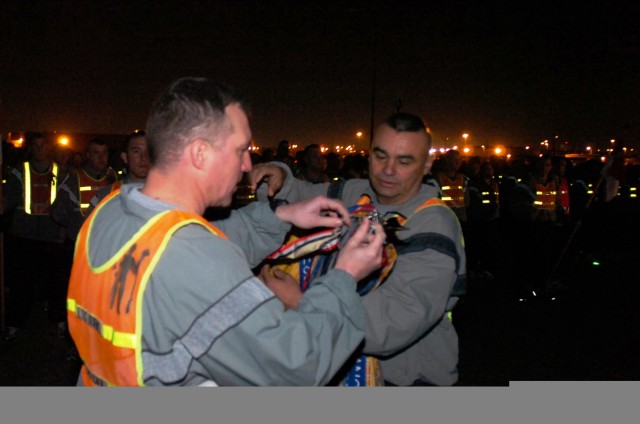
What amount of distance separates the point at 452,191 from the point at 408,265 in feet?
24.5

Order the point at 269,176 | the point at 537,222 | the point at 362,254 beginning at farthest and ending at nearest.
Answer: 1. the point at 537,222
2. the point at 269,176
3. the point at 362,254

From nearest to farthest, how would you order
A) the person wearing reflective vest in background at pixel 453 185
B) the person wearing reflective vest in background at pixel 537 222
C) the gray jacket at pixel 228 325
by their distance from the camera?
the gray jacket at pixel 228 325 → the person wearing reflective vest in background at pixel 537 222 → the person wearing reflective vest in background at pixel 453 185

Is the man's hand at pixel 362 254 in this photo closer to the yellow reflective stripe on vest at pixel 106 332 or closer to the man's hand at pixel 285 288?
the man's hand at pixel 285 288

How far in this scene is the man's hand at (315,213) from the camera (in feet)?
7.25

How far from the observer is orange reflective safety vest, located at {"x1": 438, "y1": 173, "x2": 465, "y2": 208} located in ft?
30.9

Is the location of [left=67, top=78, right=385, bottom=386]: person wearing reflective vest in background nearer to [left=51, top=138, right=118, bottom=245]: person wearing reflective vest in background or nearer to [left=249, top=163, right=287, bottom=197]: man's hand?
[left=249, top=163, right=287, bottom=197]: man's hand

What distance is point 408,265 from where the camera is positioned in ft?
7.39

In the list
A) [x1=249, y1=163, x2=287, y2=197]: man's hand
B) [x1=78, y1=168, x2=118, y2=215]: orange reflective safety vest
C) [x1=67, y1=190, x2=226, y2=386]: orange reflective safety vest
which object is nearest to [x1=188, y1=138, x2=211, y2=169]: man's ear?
[x1=67, y1=190, x2=226, y2=386]: orange reflective safety vest

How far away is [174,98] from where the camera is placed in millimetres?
1690

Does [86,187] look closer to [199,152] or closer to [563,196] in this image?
[199,152]

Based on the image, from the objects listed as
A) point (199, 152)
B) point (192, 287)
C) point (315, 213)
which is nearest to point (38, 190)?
point (315, 213)

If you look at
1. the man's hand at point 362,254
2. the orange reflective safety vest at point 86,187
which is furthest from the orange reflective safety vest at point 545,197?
the man's hand at point 362,254

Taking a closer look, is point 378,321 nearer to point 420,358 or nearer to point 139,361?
point 420,358

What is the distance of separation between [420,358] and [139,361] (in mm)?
1537
